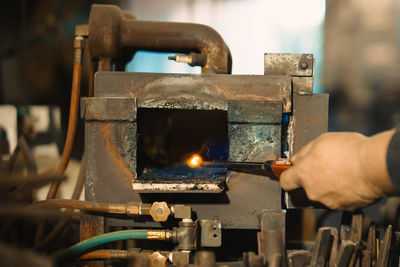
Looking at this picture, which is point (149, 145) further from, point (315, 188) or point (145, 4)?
point (145, 4)

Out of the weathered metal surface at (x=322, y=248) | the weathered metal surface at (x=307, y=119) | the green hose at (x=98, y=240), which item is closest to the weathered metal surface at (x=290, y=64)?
the weathered metal surface at (x=307, y=119)

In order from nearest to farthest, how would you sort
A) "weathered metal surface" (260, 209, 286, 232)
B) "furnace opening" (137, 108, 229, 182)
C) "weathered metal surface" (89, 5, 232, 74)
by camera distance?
"weathered metal surface" (260, 209, 286, 232)
"weathered metal surface" (89, 5, 232, 74)
"furnace opening" (137, 108, 229, 182)

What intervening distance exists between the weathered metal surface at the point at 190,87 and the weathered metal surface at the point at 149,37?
0.76ft

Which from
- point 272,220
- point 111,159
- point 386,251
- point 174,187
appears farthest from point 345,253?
point 111,159

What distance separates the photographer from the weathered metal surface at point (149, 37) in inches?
Answer: 60.7

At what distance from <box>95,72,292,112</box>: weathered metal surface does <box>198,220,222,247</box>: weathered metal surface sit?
0.44 m

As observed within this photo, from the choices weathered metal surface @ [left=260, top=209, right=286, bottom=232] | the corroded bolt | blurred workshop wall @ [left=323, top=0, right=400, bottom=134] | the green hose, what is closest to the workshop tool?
weathered metal surface @ [left=260, top=209, right=286, bottom=232]

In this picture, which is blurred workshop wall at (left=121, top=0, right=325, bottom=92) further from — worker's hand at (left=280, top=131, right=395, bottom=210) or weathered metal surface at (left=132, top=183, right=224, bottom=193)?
worker's hand at (left=280, top=131, right=395, bottom=210)

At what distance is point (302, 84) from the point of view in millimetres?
1403

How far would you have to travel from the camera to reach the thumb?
1.13 m

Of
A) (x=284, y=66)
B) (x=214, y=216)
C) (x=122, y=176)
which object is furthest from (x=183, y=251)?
(x=284, y=66)

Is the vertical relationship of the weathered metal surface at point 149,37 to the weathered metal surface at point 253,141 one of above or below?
above

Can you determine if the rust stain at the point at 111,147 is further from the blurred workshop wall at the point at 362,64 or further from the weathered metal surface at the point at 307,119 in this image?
the blurred workshop wall at the point at 362,64

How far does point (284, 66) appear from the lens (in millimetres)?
1422
